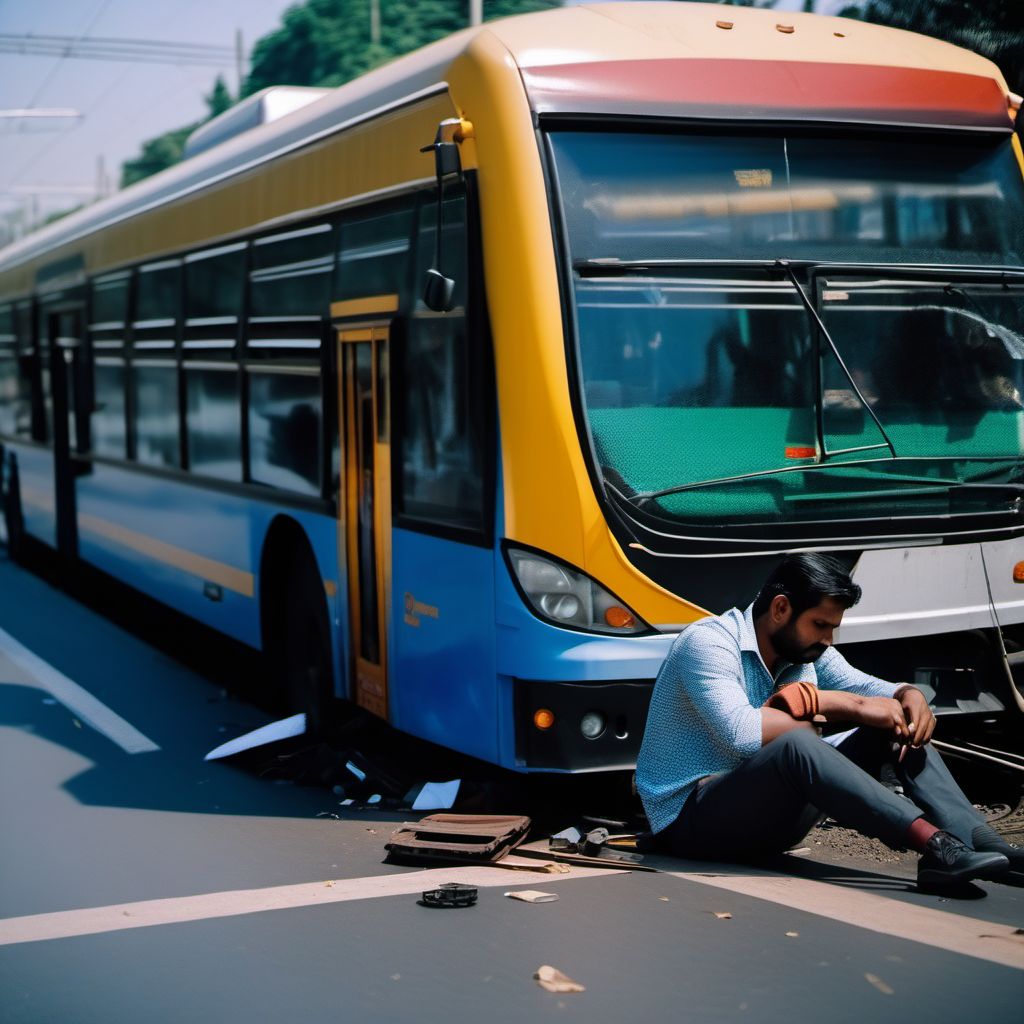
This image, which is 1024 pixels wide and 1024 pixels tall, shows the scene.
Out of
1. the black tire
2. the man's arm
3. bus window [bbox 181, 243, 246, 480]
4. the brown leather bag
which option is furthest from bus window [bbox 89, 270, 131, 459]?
the man's arm

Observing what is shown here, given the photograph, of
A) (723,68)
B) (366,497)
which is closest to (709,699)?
(723,68)

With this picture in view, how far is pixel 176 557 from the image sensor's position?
40.2 feet

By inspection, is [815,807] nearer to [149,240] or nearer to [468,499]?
[468,499]

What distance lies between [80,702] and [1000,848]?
6412mm

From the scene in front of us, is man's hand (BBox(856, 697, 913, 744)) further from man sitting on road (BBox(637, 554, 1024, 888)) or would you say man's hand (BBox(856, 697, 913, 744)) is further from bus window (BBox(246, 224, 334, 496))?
bus window (BBox(246, 224, 334, 496))

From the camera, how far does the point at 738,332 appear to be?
7.05m

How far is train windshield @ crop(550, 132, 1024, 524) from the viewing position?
6910mm

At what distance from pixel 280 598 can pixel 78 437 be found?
6480 millimetres

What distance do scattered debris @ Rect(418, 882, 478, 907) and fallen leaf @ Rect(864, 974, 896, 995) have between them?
4.88ft

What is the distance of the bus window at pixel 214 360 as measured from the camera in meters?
10.7

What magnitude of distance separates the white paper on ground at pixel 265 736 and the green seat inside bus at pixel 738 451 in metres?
2.76

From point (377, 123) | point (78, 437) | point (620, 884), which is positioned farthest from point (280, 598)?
point (78, 437)

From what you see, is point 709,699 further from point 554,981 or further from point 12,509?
point 12,509

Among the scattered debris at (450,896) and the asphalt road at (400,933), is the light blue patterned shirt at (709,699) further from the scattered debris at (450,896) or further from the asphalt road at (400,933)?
the scattered debris at (450,896)
